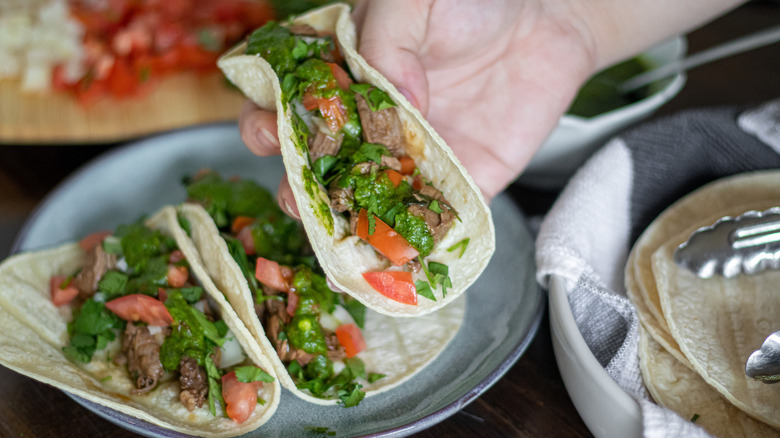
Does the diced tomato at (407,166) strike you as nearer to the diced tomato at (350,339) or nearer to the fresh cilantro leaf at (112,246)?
the diced tomato at (350,339)

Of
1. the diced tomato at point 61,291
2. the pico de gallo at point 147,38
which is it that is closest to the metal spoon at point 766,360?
the diced tomato at point 61,291

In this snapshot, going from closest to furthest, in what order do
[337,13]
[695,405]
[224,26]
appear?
[695,405], [337,13], [224,26]

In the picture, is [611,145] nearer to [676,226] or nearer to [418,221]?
[676,226]

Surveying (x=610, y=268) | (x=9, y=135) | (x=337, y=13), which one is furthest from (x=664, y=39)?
(x=9, y=135)

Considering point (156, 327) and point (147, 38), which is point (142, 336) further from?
point (147, 38)

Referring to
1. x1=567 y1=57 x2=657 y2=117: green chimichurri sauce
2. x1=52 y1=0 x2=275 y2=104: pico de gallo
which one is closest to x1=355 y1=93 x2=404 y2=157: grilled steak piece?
x1=567 y1=57 x2=657 y2=117: green chimichurri sauce

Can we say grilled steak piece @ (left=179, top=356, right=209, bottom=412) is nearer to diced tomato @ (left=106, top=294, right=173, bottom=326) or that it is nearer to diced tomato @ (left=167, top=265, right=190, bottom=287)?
diced tomato @ (left=106, top=294, right=173, bottom=326)
